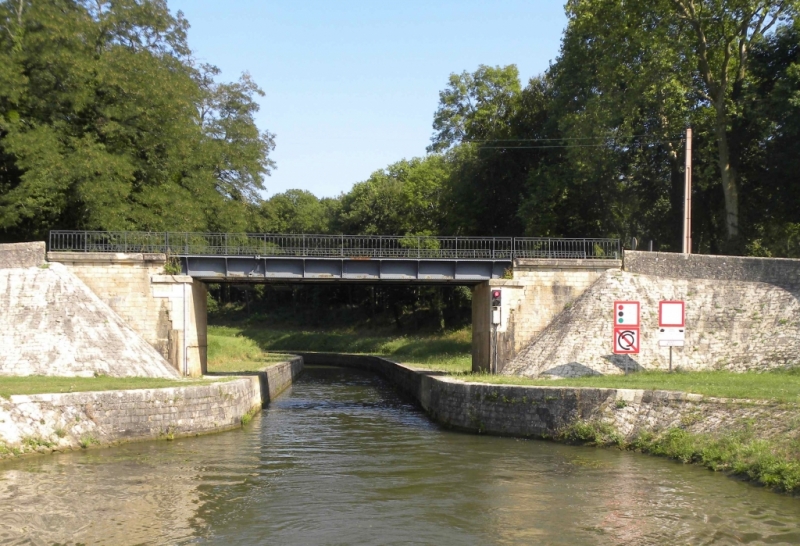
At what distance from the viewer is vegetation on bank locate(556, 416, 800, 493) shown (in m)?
15.9

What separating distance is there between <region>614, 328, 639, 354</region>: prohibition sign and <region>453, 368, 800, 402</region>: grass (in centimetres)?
89

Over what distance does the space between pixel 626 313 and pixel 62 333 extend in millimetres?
18525

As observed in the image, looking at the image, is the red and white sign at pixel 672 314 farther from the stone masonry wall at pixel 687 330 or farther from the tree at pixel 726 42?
the tree at pixel 726 42

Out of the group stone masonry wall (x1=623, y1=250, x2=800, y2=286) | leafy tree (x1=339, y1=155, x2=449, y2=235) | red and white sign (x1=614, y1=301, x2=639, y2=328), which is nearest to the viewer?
red and white sign (x1=614, y1=301, x2=639, y2=328)

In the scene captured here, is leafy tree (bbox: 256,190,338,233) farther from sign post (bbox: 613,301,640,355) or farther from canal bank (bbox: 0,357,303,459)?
canal bank (bbox: 0,357,303,459)

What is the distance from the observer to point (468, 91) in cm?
5725

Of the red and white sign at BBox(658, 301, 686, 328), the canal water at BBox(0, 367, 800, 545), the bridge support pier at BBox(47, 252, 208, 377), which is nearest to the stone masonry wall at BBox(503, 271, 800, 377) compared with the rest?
the red and white sign at BBox(658, 301, 686, 328)

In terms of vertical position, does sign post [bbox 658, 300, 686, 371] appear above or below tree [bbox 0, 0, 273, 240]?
below

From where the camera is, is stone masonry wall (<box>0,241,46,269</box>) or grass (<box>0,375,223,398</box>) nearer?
grass (<box>0,375,223,398</box>)

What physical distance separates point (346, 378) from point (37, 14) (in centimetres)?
2510

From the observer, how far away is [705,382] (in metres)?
23.8

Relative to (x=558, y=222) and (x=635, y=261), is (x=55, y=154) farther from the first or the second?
(x=558, y=222)

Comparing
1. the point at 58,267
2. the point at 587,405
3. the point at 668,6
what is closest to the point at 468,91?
the point at 668,6

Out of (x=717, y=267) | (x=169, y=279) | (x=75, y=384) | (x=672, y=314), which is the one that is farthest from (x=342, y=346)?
(x=75, y=384)
